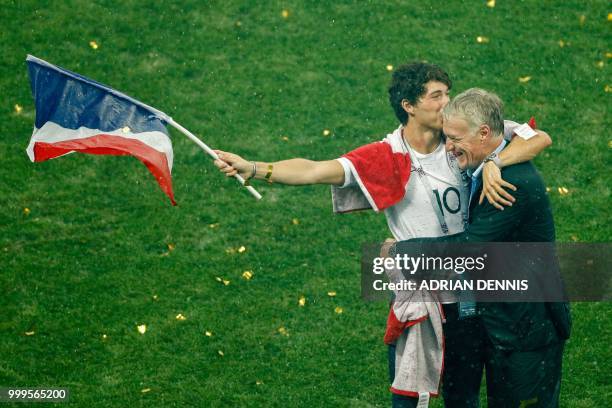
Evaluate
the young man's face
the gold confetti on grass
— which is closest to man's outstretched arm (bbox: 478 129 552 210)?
the young man's face

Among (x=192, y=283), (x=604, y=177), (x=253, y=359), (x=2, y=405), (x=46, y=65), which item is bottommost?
(x=2, y=405)

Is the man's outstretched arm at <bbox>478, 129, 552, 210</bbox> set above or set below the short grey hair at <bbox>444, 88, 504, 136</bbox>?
below

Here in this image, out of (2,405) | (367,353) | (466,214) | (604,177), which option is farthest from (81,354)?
(604,177)

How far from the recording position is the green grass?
777 centimetres

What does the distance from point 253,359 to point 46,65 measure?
3.23 metres

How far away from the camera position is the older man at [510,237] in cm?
513

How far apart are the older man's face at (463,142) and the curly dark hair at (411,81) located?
0.58 m

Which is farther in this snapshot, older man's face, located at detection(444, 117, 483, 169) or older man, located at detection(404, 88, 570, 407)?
older man's face, located at detection(444, 117, 483, 169)

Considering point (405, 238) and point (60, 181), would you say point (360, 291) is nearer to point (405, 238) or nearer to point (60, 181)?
point (405, 238)

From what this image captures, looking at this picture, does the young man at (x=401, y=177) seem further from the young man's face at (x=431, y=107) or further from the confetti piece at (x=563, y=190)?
the confetti piece at (x=563, y=190)

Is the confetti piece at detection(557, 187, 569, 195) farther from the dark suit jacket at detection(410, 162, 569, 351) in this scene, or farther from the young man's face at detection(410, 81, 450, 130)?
the dark suit jacket at detection(410, 162, 569, 351)

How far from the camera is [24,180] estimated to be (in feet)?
33.2

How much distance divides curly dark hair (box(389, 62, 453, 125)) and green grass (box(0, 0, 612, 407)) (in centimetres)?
260

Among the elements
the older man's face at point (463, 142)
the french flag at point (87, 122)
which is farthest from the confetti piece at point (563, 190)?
the french flag at point (87, 122)
